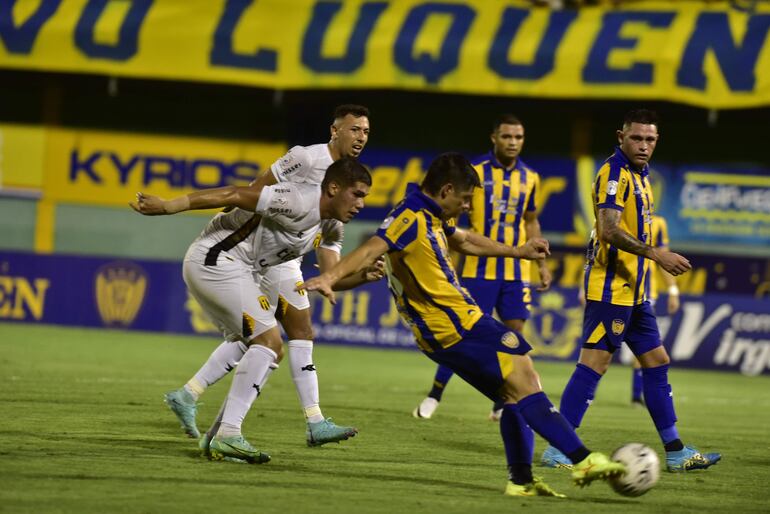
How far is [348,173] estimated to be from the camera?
790 centimetres

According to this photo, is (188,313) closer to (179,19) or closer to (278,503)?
(179,19)

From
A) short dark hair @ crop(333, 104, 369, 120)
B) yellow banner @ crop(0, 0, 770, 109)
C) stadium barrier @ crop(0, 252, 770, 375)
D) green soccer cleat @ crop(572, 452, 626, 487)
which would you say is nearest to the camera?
green soccer cleat @ crop(572, 452, 626, 487)

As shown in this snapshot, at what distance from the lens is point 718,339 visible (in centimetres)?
1894

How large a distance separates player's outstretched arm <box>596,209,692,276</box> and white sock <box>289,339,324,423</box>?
6.91 ft

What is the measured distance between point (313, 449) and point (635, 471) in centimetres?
267

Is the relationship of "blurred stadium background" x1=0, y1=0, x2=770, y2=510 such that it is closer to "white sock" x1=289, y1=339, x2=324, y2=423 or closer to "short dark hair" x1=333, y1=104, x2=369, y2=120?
"short dark hair" x1=333, y1=104, x2=369, y2=120

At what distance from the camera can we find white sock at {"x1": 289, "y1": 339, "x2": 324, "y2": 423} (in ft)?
29.5

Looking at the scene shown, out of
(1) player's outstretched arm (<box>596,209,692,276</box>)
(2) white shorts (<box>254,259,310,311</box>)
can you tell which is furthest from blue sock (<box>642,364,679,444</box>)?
(2) white shorts (<box>254,259,310,311</box>)

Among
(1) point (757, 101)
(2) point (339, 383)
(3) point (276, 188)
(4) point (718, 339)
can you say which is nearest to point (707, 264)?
(1) point (757, 101)

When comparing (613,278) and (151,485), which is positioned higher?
(613,278)

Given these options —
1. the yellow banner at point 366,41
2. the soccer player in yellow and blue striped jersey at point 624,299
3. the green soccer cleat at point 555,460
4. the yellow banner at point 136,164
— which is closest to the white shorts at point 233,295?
the green soccer cleat at point 555,460

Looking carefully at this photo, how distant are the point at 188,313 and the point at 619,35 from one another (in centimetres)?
914

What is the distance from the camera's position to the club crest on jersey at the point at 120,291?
20656mm

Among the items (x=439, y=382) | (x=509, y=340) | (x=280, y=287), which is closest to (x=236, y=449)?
(x=280, y=287)
